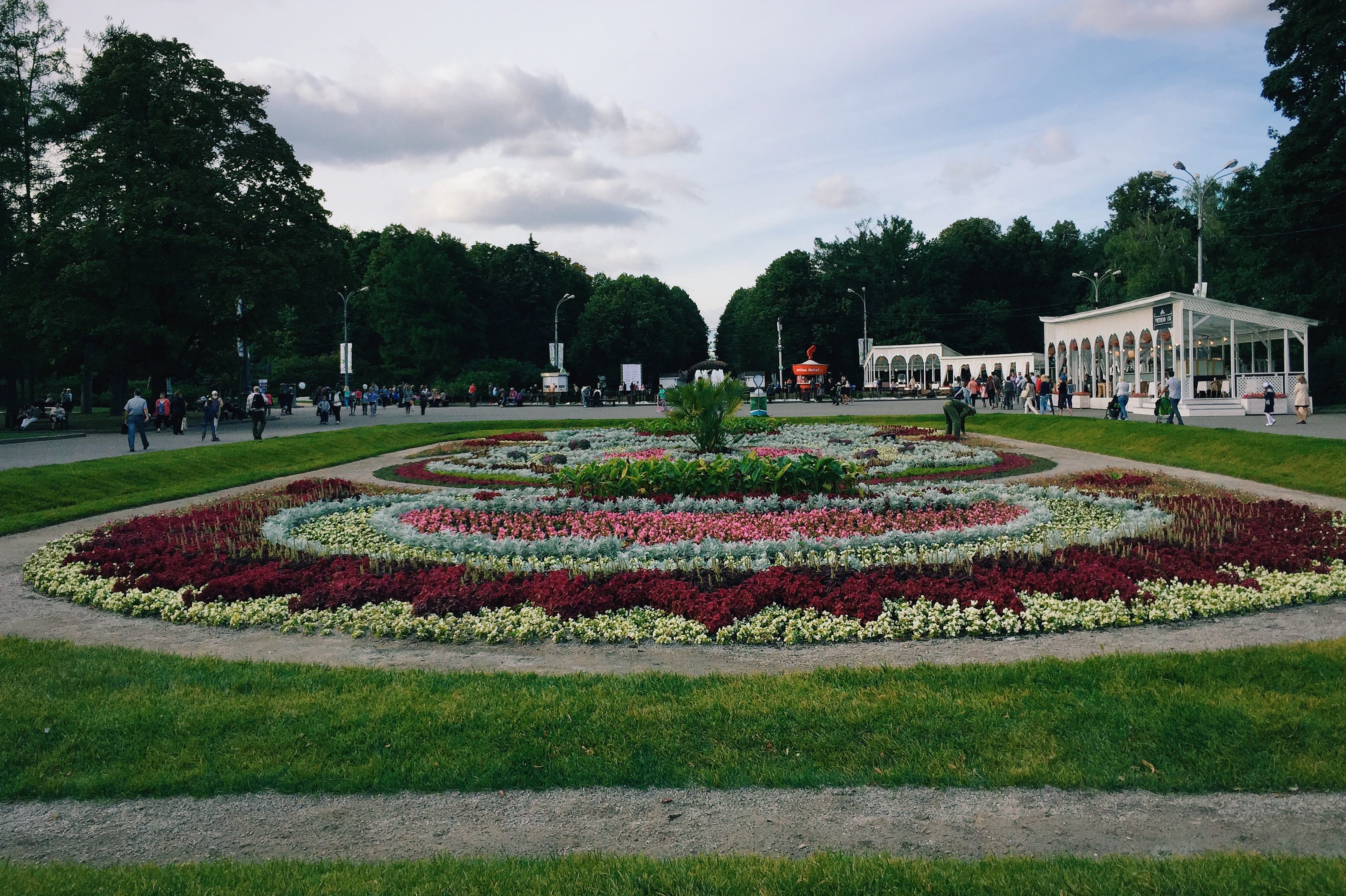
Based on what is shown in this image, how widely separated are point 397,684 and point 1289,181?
145 feet

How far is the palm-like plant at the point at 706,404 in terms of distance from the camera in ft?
65.8

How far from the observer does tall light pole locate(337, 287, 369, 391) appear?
5847 cm

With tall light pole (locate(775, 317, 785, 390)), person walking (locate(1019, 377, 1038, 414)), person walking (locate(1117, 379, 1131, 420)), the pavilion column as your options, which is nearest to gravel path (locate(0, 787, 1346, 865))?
person walking (locate(1117, 379, 1131, 420))

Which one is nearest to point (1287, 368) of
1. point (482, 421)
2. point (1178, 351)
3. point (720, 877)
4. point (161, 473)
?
point (1178, 351)

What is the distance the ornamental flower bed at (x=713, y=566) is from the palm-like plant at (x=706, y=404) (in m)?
6.20

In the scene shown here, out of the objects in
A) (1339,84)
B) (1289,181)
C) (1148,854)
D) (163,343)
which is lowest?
(1148,854)

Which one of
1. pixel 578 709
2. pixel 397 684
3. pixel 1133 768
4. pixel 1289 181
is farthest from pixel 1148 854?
pixel 1289 181

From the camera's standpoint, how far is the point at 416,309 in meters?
85.8

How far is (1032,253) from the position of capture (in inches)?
3789

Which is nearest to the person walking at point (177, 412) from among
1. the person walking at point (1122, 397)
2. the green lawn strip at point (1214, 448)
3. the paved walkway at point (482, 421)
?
the paved walkway at point (482, 421)

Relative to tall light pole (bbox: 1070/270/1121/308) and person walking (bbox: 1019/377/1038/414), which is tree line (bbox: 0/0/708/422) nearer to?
person walking (bbox: 1019/377/1038/414)

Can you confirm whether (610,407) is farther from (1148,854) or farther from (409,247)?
(1148,854)

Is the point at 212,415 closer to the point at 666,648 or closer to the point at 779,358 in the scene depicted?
the point at 666,648

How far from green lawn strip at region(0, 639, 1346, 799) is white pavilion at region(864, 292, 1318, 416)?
3304 centimetres
